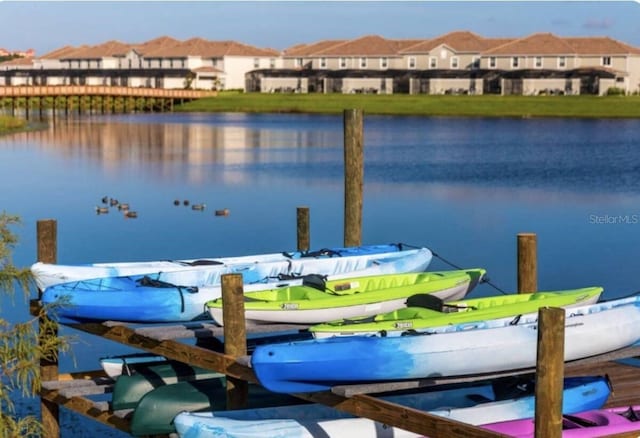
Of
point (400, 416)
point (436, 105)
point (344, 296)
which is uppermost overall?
point (436, 105)

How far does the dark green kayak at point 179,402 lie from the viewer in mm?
11883

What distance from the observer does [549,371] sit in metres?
9.82

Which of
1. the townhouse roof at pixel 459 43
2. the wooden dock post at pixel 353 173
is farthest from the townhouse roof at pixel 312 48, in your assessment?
the wooden dock post at pixel 353 173

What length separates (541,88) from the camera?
11025cm

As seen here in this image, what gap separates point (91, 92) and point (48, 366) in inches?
3298

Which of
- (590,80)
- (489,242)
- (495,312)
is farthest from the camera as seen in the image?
(590,80)

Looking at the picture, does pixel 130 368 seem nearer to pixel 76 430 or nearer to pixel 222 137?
pixel 76 430

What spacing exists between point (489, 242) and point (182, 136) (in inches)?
1636

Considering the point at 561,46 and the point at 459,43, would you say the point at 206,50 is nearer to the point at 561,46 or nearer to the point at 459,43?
the point at 459,43

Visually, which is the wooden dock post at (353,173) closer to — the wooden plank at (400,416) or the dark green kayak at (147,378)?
the dark green kayak at (147,378)

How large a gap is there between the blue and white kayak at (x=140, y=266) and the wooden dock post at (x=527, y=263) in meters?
2.29

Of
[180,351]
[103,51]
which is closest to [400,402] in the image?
[180,351]

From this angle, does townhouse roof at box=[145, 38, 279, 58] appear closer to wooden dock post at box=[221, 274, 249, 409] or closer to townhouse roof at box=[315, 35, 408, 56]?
townhouse roof at box=[315, 35, 408, 56]

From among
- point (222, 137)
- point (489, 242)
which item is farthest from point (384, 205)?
point (222, 137)
